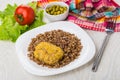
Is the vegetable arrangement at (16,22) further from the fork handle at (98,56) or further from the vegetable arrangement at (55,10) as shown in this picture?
the fork handle at (98,56)

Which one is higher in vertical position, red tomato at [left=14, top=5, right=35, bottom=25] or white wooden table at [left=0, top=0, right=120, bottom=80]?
red tomato at [left=14, top=5, right=35, bottom=25]

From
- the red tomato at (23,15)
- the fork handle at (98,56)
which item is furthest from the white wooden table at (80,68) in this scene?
the red tomato at (23,15)

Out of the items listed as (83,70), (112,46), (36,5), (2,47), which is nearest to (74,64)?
(83,70)

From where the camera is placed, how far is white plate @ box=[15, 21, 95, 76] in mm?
969

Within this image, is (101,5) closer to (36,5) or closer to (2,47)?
(36,5)

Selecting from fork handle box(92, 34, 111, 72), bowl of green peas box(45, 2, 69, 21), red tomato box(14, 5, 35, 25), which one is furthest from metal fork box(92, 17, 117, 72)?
red tomato box(14, 5, 35, 25)

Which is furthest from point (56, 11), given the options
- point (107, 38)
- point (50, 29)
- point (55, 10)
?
point (107, 38)

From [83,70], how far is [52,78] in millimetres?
121

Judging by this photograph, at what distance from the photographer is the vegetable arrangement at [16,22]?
1.15 meters

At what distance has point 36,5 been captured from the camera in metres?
1.31

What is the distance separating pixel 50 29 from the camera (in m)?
1.18

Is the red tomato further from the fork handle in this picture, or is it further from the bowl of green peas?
the fork handle

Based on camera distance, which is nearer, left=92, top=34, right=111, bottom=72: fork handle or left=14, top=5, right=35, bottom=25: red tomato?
left=92, top=34, right=111, bottom=72: fork handle

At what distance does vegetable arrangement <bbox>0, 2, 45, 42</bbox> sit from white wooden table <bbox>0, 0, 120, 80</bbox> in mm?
47
